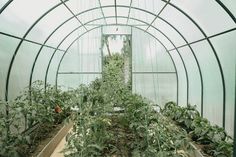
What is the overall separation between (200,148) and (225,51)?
6.47 ft

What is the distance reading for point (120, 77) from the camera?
1120cm

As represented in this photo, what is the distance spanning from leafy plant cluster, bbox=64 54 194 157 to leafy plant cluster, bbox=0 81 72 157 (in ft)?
2.45

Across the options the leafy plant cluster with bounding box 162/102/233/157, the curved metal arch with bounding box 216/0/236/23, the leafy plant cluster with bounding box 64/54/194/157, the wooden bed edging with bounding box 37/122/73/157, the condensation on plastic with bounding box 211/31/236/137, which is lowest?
the wooden bed edging with bounding box 37/122/73/157

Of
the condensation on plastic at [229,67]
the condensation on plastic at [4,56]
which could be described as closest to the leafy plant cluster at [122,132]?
the condensation on plastic at [229,67]

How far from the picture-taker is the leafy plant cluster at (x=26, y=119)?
4.61 m

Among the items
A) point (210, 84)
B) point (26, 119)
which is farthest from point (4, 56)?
point (210, 84)

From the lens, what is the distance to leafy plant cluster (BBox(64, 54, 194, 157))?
3.58 meters

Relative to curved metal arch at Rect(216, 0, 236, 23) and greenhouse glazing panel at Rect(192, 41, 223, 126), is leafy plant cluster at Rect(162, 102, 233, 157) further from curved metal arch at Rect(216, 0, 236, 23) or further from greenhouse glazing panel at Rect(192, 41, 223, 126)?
curved metal arch at Rect(216, 0, 236, 23)

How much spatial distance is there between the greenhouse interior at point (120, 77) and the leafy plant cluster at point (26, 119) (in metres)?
0.02

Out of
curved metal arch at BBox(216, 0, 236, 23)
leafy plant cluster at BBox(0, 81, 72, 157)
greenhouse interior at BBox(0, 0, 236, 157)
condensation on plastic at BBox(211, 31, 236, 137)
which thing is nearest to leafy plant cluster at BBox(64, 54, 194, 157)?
greenhouse interior at BBox(0, 0, 236, 157)

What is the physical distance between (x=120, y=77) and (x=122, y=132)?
5.37 m

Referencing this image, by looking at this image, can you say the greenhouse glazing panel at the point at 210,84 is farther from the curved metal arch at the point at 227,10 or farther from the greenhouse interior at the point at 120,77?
the curved metal arch at the point at 227,10

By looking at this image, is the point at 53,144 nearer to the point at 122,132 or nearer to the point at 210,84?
the point at 122,132

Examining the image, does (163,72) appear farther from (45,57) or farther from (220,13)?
(220,13)
